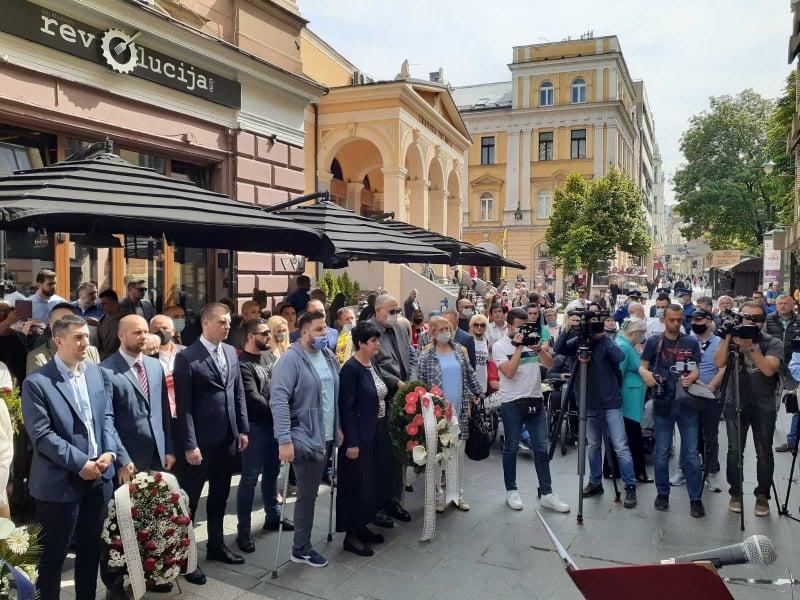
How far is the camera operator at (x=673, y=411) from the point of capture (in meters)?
6.12

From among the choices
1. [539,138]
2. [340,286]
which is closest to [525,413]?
[340,286]

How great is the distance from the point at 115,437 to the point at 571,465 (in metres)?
5.45

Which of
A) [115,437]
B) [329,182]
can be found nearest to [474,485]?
[115,437]

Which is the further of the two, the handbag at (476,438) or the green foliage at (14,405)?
the handbag at (476,438)

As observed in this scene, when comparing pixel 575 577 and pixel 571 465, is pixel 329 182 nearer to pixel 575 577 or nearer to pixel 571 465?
pixel 571 465

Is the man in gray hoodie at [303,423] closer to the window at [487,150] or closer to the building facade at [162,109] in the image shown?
the building facade at [162,109]

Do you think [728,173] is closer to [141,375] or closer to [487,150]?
[487,150]

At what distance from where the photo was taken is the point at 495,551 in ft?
17.3

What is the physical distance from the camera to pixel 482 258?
14352 mm

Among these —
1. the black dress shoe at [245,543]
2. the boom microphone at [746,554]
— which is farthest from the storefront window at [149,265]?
the boom microphone at [746,554]

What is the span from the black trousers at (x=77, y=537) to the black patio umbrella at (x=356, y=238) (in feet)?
13.2

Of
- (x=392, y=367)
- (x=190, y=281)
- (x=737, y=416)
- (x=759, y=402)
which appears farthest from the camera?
(x=190, y=281)

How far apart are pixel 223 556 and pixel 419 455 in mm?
1749

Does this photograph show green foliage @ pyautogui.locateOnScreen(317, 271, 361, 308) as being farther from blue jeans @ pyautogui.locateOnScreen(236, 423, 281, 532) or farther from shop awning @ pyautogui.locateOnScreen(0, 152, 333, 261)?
blue jeans @ pyautogui.locateOnScreen(236, 423, 281, 532)
